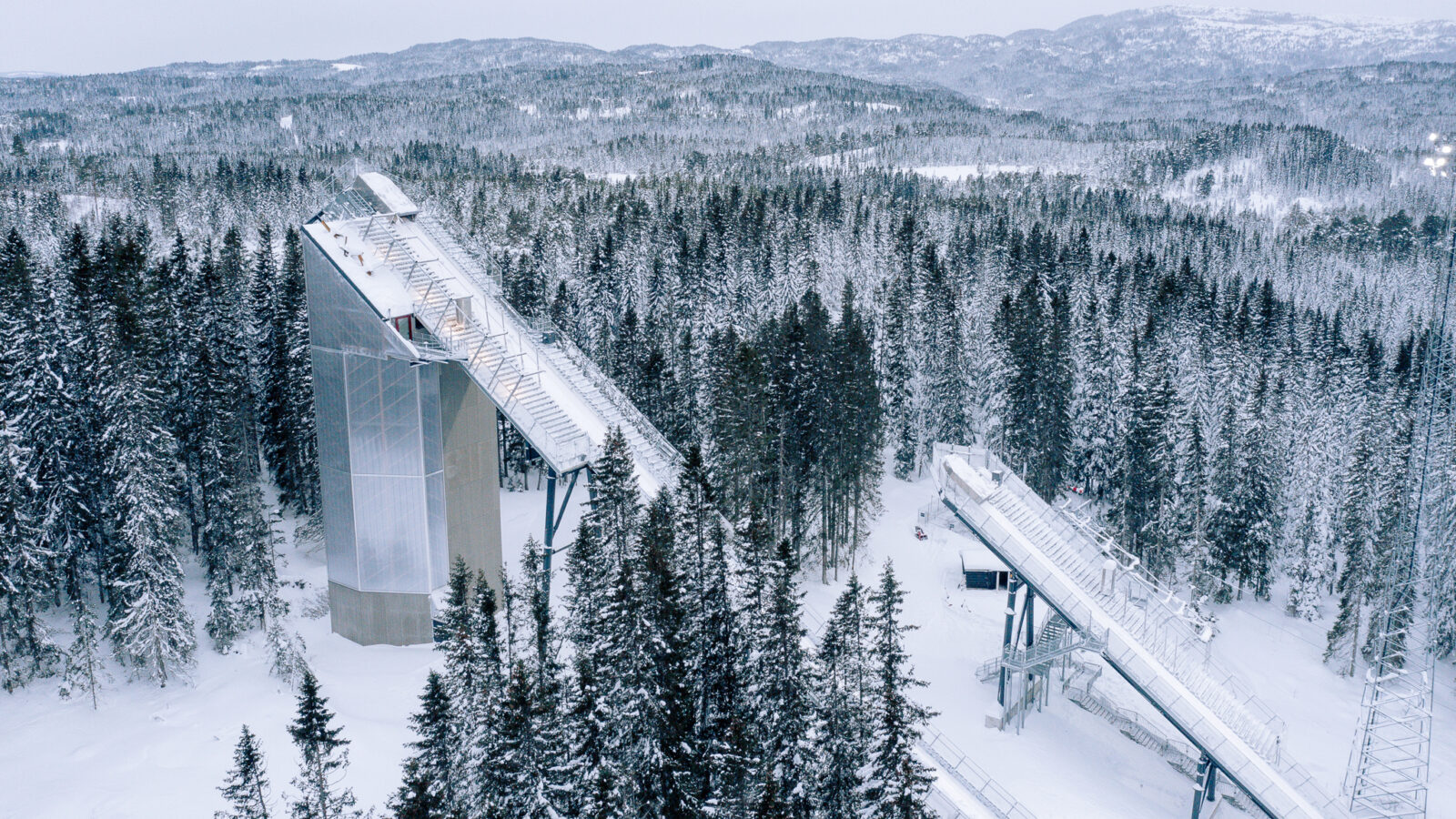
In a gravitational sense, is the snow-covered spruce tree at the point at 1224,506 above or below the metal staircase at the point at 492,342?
below

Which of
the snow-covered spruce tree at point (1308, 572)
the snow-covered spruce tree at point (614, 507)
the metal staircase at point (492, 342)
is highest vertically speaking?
the metal staircase at point (492, 342)

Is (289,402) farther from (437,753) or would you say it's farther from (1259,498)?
(1259,498)

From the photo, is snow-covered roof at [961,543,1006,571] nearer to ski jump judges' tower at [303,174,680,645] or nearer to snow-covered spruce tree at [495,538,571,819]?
ski jump judges' tower at [303,174,680,645]

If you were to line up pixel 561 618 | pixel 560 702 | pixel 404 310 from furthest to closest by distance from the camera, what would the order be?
pixel 404 310 → pixel 561 618 → pixel 560 702

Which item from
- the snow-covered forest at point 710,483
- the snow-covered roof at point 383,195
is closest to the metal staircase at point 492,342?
the snow-covered roof at point 383,195

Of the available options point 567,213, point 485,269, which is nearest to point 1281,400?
point 485,269

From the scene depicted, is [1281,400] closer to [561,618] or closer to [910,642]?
[910,642]

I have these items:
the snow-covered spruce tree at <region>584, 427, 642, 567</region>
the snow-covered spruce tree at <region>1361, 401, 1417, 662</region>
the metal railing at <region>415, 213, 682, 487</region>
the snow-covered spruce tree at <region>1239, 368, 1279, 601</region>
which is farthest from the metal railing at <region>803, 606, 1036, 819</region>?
the snow-covered spruce tree at <region>1239, 368, 1279, 601</region>

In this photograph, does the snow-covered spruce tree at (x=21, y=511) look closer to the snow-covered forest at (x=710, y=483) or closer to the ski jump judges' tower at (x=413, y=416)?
the snow-covered forest at (x=710, y=483)
